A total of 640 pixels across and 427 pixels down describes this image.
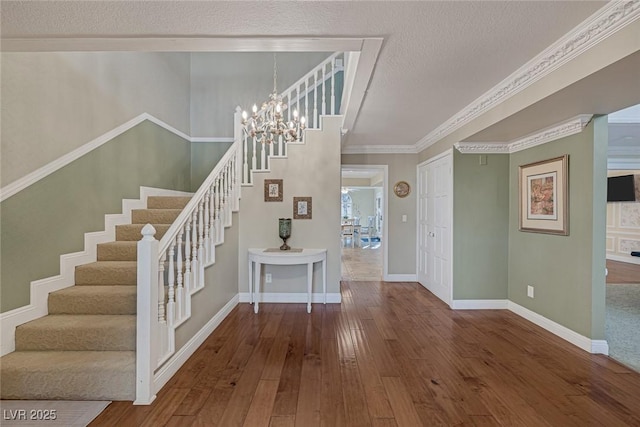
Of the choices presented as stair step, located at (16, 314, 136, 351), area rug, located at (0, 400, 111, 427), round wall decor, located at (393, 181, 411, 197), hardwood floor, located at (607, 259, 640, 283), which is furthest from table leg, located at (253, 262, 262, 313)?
hardwood floor, located at (607, 259, 640, 283)

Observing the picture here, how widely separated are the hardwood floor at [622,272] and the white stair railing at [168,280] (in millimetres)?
7141

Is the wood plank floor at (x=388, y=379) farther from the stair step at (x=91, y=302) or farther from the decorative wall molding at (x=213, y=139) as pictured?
the decorative wall molding at (x=213, y=139)

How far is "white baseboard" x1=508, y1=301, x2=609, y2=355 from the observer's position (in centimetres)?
261

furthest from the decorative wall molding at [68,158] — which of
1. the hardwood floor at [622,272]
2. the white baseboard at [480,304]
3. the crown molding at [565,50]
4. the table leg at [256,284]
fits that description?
the hardwood floor at [622,272]

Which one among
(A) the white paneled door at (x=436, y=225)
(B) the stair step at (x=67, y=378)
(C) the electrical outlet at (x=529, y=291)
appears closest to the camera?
(B) the stair step at (x=67, y=378)

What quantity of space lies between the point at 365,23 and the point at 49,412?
308cm

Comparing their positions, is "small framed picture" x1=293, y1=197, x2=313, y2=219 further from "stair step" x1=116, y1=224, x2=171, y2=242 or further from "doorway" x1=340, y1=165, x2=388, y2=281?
"stair step" x1=116, y1=224, x2=171, y2=242

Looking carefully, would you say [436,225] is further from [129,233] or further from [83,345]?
[83,345]

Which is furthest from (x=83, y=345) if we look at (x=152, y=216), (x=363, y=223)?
(x=363, y=223)

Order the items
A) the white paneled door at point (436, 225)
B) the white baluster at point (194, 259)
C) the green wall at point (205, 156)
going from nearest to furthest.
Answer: the white baluster at point (194, 259) < the white paneled door at point (436, 225) < the green wall at point (205, 156)

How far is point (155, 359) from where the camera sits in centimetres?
202

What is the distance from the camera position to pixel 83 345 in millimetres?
2113

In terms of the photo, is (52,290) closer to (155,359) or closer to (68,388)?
(68,388)

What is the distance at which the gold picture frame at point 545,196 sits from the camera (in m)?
2.95
